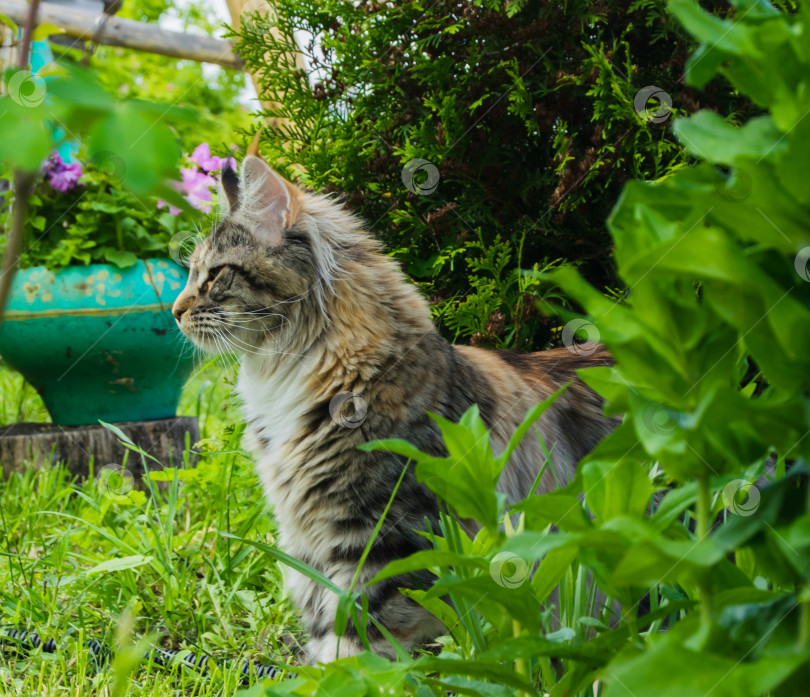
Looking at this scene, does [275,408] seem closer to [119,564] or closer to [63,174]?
[119,564]

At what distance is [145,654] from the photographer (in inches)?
71.0

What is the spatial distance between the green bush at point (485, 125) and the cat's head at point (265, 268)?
0.44 meters

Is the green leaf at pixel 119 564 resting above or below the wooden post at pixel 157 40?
below

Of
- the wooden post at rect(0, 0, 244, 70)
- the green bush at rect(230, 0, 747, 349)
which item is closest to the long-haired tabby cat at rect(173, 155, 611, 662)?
the green bush at rect(230, 0, 747, 349)

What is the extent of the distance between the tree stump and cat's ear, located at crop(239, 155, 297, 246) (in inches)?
59.1

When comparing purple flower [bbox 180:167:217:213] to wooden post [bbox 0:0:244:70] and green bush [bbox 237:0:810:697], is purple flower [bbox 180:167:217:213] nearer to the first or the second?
wooden post [bbox 0:0:244:70]

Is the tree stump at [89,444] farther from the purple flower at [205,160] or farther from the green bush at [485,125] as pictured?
the green bush at [485,125]

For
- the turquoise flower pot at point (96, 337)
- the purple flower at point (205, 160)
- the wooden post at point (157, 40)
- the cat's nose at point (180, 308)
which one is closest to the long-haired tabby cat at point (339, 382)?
the cat's nose at point (180, 308)

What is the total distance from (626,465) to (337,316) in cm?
126

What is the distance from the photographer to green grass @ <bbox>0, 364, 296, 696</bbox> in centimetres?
172

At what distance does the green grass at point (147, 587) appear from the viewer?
5.65ft

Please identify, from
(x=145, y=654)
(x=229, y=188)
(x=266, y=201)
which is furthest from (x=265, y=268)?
(x=145, y=654)

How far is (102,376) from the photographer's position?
3.36 metres

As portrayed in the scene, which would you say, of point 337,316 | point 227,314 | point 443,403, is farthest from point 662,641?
point 227,314
